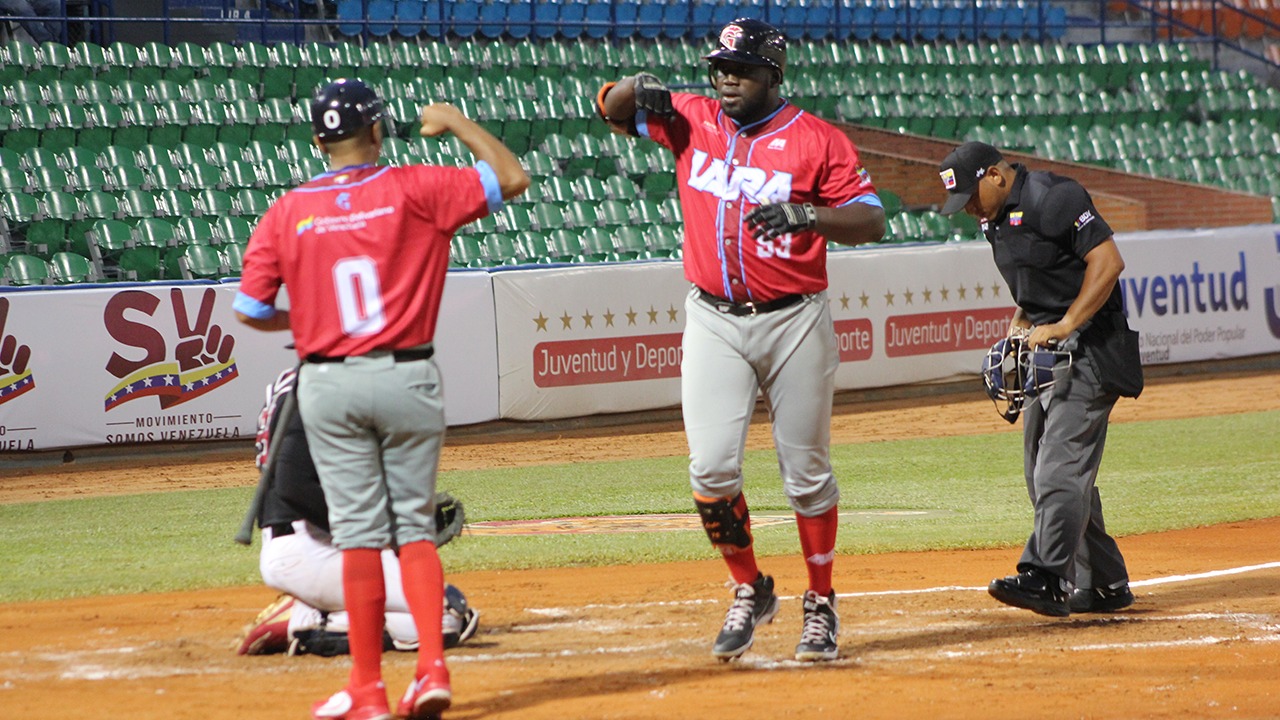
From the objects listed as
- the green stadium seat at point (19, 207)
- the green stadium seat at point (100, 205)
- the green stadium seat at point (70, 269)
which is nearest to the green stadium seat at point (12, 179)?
the green stadium seat at point (19, 207)

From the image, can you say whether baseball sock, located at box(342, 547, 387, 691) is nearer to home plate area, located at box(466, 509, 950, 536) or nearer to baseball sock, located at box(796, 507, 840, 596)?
baseball sock, located at box(796, 507, 840, 596)

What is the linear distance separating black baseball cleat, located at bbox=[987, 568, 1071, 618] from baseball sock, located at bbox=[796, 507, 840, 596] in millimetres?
938

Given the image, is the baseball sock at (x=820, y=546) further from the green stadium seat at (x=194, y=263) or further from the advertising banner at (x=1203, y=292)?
the advertising banner at (x=1203, y=292)

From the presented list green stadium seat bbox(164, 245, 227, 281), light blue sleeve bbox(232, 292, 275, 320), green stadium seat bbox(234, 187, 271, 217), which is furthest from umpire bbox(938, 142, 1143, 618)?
green stadium seat bbox(234, 187, 271, 217)

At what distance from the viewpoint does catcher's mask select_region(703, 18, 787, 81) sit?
17.0 feet

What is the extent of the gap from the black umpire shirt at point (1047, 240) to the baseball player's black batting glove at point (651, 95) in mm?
1659

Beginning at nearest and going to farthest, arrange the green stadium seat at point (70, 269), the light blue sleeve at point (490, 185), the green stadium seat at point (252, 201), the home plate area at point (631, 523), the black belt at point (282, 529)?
the light blue sleeve at point (490, 185), the black belt at point (282, 529), the home plate area at point (631, 523), the green stadium seat at point (70, 269), the green stadium seat at point (252, 201)

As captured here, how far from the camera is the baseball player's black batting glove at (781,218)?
4.82m

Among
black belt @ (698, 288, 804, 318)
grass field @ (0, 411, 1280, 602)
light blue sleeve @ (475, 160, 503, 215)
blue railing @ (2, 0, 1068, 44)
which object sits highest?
blue railing @ (2, 0, 1068, 44)

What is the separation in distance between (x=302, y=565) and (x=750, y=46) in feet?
8.33

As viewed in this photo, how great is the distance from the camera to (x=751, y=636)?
5285mm

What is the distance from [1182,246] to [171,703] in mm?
15464

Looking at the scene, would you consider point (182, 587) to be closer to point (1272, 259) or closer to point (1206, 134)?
point (1272, 259)

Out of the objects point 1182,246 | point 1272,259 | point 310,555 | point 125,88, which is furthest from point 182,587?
point 1272,259
